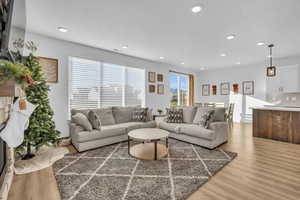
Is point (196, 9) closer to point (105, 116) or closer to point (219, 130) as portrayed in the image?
point (219, 130)

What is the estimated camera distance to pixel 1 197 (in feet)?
4.80

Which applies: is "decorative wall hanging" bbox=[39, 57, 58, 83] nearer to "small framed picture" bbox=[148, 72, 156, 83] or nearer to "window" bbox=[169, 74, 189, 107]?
"small framed picture" bbox=[148, 72, 156, 83]

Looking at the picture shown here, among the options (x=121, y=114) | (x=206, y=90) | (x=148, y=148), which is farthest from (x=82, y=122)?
(x=206, y=90)

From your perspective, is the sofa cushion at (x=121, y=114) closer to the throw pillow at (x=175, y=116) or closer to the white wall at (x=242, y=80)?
the throw pillow at (x=175, y=116)

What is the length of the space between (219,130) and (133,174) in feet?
7.21

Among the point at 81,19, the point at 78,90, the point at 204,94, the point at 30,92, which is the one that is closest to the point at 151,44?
the point at 81,19

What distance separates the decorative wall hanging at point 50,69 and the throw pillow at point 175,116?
3096mm

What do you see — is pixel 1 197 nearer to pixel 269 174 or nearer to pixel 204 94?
pixel 269 174

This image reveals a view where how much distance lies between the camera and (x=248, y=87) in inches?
244

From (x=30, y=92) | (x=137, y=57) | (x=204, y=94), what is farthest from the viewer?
(x=204, y=94)

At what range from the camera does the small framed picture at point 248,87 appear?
6093mm

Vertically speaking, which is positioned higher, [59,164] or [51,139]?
[51,139]

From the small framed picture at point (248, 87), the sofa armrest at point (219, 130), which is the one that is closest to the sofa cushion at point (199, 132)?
the sofa armrest at point (219, 130)

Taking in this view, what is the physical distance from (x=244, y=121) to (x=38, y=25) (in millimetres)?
7677
